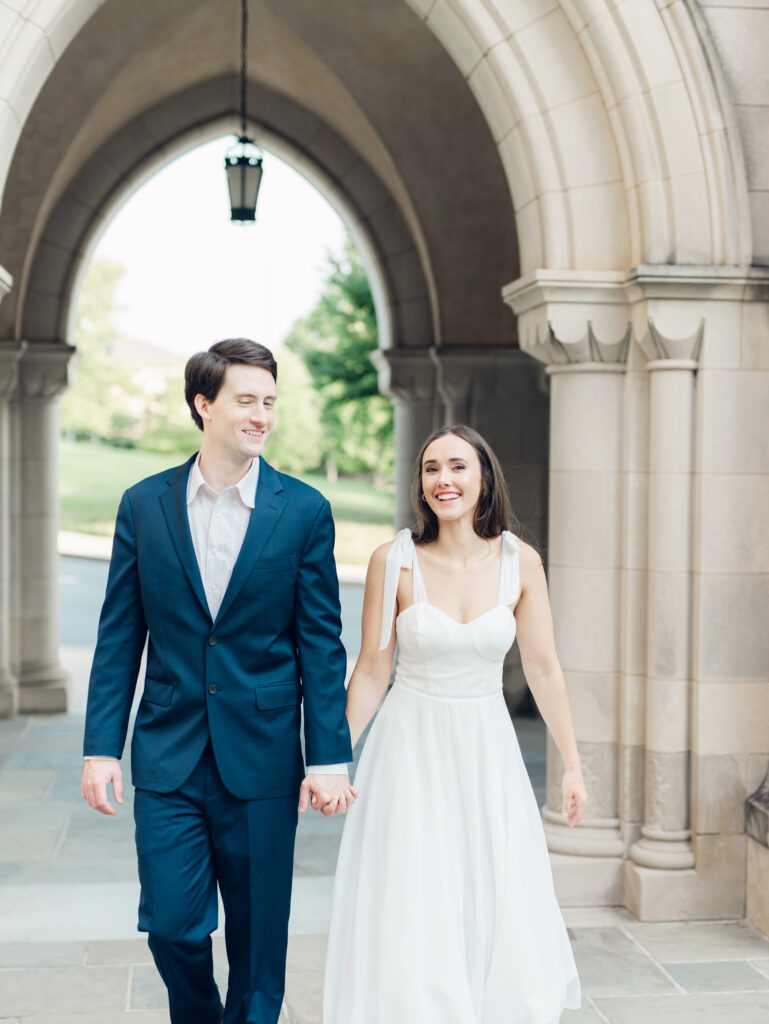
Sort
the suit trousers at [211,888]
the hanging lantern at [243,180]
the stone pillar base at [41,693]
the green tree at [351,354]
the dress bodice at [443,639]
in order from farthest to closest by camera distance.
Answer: the green tree at [351,354] → the stone pillar base at [41,693] → the hanging lantern at [243,180] → the dress bodice at [443,639] → the suit trousers at [211,888]

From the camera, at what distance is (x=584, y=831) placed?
4.80 m

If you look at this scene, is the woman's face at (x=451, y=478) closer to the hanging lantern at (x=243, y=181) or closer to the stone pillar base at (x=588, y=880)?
the stone pillar base at (x=588, y=880)

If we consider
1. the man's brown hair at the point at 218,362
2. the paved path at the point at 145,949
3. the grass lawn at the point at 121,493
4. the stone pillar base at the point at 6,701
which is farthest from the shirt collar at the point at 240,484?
the grass lawn at the point at 121,493

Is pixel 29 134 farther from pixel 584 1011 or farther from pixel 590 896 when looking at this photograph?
pixel 584 1011

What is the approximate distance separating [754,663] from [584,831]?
0.93 meters

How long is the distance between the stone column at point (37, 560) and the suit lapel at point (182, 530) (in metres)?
6.63

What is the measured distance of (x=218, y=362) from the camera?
9.42ft

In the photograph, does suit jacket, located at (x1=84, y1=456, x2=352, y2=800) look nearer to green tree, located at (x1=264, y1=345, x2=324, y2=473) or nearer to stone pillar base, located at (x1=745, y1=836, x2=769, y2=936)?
stone pillar base, located at (x1=745, y1=836, x2=769, y2=936)

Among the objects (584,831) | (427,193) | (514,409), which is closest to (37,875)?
(584,831)

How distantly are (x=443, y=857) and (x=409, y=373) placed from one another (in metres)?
7.05

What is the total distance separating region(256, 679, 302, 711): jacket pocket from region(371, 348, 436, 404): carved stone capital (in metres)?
6.88

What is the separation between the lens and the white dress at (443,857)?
9.60ft

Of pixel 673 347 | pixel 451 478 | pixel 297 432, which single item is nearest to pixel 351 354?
pixel 673 347

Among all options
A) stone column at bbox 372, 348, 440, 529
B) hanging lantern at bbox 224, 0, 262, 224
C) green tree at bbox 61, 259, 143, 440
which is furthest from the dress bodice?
green tree at bbox 61, 259, 143, 440
